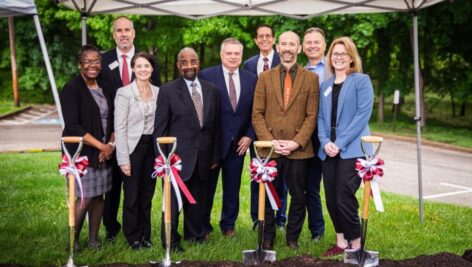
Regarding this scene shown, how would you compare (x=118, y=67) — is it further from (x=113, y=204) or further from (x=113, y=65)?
(x=113, y=204)

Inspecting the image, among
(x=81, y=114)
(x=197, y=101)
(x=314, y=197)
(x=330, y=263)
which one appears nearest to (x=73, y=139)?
(x=81, y=114)

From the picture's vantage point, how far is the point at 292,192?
5.60m

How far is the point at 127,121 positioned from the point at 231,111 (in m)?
1.13

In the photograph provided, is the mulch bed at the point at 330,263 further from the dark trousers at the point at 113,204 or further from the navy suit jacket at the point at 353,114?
the dark trousers at the point at 113,204

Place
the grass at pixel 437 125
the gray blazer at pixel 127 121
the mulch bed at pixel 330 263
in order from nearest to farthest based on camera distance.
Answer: the mulch bed at pixel 330 263
the gray blazer at pixel 127 121
the grass at pixel 437 125

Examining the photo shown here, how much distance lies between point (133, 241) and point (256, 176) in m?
1.67

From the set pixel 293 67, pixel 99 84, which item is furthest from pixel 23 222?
pixel 293 67

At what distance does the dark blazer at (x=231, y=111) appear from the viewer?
5953 millimetres

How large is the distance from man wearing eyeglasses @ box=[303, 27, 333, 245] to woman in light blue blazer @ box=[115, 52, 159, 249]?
1.62 meters

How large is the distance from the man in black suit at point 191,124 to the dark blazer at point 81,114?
1.85ft

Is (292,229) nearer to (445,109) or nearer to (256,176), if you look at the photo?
(256,176)

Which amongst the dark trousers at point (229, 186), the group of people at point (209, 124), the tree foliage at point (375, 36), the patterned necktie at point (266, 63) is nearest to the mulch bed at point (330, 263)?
the group of people at point (209, 124)

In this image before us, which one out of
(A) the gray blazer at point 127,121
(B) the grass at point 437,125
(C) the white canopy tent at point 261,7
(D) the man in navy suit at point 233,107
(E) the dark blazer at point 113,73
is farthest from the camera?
(B) the grass at point 437,125

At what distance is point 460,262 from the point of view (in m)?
4.19
